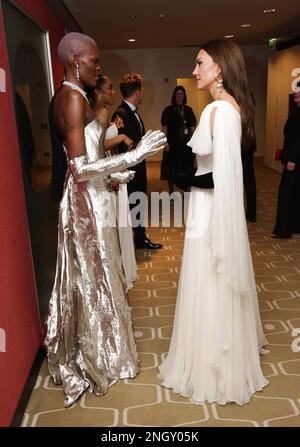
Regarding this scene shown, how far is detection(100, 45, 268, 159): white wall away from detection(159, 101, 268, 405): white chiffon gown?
10.2 metres

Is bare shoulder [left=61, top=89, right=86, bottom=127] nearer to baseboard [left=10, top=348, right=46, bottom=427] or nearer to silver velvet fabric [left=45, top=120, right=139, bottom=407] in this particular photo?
silver velvet fabric [left=45, top=120, right=139, bottom=407]

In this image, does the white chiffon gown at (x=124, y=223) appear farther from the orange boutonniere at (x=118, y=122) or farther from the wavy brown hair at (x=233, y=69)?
the wavy brown hair at (x=233, y=69)

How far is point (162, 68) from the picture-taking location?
38.1 ft

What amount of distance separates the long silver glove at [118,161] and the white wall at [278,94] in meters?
7.06

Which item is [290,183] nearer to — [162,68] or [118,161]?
[118,161]

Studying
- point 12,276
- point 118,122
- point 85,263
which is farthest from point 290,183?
point 12,276

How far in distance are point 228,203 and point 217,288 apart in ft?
1.41

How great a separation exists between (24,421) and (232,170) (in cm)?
156

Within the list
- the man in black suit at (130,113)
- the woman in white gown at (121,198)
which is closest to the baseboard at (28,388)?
the woman in white gown at (121,198)

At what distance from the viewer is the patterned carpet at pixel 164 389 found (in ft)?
6.79

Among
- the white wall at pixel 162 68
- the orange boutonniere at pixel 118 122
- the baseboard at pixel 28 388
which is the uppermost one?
the white wall at pixel 162 68

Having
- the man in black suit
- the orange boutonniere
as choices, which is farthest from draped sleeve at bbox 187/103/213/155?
the orange boutonniere

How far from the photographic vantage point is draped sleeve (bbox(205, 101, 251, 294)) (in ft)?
6.14

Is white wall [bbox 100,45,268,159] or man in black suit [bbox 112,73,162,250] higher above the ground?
white wall [bbox 100,45,268,159]
